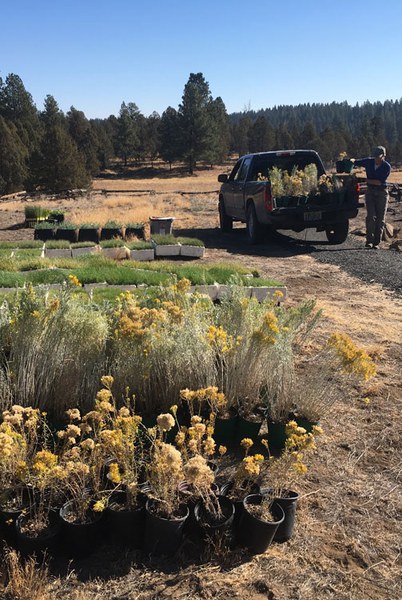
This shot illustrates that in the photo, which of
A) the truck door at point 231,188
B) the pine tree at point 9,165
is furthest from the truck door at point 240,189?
the pine tree at point 9,165

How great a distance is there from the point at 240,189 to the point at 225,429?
9.23m

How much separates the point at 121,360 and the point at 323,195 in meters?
8.18

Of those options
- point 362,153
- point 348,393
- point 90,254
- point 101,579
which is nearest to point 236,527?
point 101,579

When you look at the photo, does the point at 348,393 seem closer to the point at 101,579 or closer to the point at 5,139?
the point at 101,579

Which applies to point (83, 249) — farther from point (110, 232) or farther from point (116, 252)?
point (110, 232)

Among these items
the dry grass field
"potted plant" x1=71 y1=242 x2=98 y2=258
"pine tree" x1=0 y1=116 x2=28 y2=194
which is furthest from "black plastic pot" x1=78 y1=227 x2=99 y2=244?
"pine tree" x1=0 y1=116 x2=28 y2=194

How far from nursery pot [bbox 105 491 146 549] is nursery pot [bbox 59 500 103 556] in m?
0.06

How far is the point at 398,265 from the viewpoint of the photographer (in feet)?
29.9

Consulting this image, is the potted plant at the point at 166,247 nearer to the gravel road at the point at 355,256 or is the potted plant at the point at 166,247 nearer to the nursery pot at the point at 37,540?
the gravel road at the point at 355,256

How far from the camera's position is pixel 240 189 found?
38.7 ft

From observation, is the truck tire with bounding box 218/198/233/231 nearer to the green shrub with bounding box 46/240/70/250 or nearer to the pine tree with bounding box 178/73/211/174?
the green shrub with bounding box 46/240/70/250

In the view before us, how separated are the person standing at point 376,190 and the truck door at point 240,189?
2.44 metres

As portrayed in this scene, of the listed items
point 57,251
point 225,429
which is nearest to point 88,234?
point 57,251

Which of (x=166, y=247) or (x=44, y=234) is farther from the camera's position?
(x=44, y=234)
